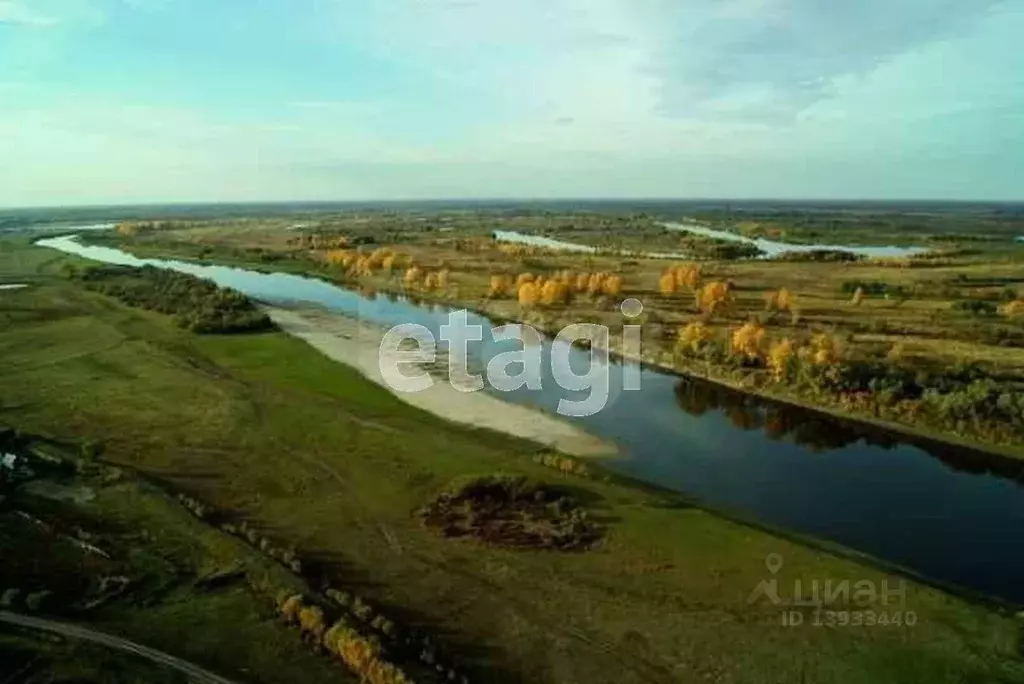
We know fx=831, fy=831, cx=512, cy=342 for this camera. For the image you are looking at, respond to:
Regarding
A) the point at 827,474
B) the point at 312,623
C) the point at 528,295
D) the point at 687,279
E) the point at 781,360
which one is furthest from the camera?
the point at 687,279

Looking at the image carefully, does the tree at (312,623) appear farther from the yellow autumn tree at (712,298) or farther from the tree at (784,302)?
the tree at (784,302)

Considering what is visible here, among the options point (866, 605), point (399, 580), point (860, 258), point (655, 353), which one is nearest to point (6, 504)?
point (399, 580)

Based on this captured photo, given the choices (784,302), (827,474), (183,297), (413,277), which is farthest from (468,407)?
(413,277)

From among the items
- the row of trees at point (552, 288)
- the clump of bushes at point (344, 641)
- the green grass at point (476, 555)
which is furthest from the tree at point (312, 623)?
the row of trees at point (552, 288)

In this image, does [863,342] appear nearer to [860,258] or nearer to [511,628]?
[511,628]

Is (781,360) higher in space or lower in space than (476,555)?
higher

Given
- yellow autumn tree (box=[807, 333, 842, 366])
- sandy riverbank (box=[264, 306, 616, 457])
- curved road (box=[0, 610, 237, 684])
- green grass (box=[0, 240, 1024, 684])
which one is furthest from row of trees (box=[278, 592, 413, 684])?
yellow autumn tree (box=[807, 333, 842, 366])

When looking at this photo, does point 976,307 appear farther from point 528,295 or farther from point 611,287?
point 528,295
